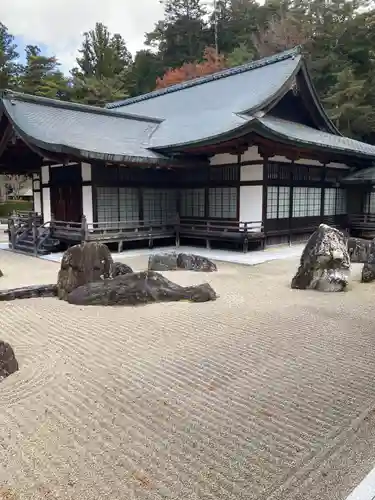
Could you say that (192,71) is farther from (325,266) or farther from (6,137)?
(325,266)

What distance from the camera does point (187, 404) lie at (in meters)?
3.36

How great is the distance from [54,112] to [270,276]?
10.2 m

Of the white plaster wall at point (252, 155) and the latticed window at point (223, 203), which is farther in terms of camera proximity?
the latticed window at point (223, 203)

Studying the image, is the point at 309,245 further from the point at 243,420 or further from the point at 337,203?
the point at 337,203

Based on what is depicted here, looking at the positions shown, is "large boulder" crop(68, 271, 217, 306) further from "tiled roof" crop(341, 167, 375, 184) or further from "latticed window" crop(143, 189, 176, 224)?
"tiled roof" crop(341, 167, 375, 184)

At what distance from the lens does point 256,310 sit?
20.5 ft

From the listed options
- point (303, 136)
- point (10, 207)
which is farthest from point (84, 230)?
point (10, 207)

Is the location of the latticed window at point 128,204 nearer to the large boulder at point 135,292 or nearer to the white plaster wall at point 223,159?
the white plaster wall at point 223,159

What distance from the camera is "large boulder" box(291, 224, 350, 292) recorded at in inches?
295

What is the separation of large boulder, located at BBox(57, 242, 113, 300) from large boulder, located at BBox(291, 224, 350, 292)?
12.1 feet

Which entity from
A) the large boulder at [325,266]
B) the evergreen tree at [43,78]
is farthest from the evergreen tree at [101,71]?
the large boulder at [325,266]

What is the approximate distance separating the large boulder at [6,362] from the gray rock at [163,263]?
19.4 feet

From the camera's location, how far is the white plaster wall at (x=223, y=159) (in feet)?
43.5

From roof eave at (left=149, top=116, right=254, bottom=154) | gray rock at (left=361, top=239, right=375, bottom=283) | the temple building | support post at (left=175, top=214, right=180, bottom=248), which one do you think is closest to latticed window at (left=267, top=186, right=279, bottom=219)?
the temple building
